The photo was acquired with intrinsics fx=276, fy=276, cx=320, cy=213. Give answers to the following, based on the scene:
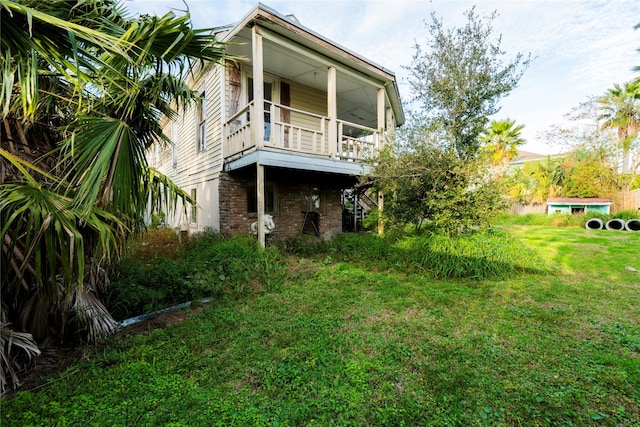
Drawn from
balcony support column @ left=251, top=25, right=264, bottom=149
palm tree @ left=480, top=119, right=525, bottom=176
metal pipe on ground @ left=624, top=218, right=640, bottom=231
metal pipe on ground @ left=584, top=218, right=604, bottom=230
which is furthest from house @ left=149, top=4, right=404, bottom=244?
palm tree @ left=480, top=119, right=525, bottom=176

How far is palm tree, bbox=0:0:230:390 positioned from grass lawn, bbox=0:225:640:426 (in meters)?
0.83

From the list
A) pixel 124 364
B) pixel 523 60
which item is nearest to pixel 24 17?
pixel 124 364

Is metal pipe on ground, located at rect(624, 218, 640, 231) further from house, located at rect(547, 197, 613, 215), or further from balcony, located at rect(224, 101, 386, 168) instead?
balcony, located at rect(224, 101, 386, 168)

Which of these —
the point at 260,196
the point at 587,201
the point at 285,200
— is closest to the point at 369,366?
the point at 260,196

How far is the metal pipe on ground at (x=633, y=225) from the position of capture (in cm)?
1243

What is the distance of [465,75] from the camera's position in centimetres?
732

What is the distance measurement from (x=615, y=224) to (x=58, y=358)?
19.3 m

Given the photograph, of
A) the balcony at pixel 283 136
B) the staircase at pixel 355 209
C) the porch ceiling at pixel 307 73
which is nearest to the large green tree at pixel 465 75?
the balcony at pixel 283 136

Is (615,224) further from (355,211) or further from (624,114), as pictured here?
(355,211)

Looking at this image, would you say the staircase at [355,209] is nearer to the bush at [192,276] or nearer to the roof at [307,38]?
the roof at [307,38]

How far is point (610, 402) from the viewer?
221 cm

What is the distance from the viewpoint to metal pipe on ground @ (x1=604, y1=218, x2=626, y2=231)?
40.9ft

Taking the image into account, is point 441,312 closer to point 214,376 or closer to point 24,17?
point 214,376

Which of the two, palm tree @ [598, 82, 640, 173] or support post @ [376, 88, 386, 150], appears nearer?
support post @ [376, 88, 386, 150]
